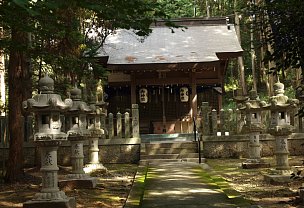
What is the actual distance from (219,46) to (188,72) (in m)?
2.60

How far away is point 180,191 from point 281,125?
3.47m

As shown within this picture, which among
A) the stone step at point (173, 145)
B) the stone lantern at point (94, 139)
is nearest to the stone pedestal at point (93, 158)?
the stone lantern at point (94, 139)

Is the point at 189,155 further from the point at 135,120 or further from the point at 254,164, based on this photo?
the point at 254,164

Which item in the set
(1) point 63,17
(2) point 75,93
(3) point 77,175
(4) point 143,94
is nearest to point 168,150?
(4) point 143,94

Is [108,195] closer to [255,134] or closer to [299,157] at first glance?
[255,134]

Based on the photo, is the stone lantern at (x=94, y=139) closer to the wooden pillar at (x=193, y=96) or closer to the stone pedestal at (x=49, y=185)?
the stone pedestal at (x=49, y=185)

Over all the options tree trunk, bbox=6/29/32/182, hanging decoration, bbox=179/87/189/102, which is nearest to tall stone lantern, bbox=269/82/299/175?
tree trunk, bbox=6/29/32/182

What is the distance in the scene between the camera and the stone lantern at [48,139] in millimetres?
7906

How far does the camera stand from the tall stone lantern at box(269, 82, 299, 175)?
1108 centimetres

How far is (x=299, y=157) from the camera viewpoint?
16812mm

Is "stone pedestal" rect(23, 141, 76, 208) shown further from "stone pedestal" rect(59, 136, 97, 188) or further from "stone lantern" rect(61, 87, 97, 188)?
"stone pedestal" rect(59, 136, 97, 188)

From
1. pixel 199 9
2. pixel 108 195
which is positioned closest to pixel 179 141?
pixel 108 195

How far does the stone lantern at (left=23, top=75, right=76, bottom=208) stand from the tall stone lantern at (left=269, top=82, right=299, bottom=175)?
5.75m

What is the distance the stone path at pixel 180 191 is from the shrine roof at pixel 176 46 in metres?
7.96
